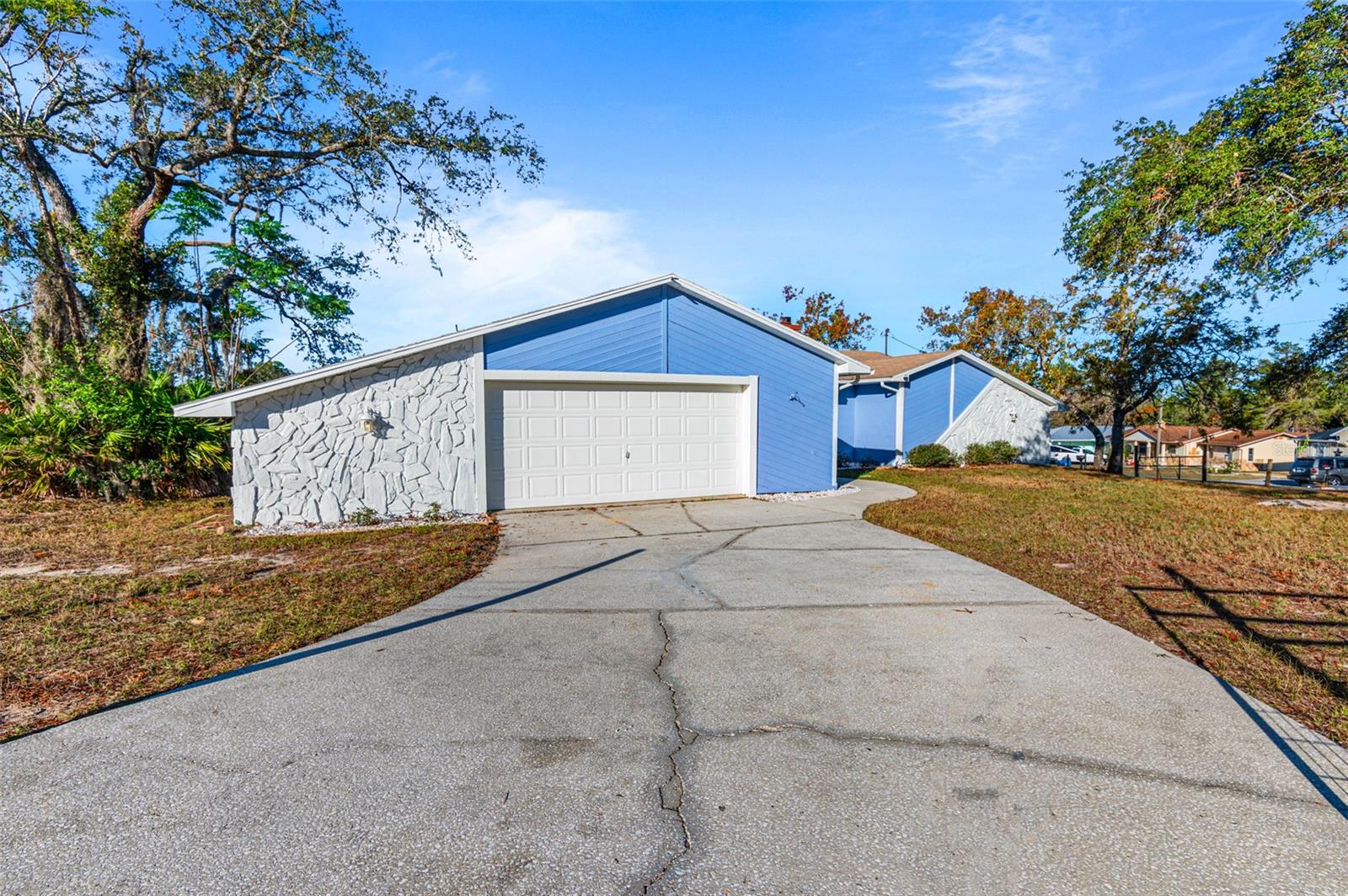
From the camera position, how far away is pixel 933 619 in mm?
4660

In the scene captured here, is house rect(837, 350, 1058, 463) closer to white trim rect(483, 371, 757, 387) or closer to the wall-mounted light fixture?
white trim rect(483, 371, 757, 387)

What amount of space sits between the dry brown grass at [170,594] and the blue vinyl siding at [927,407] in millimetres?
15707

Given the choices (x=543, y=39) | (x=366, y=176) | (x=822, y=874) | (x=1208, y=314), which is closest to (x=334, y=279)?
(x=366, y=176)

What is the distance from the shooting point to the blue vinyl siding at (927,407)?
65.8 ft

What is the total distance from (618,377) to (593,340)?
30.1 inches

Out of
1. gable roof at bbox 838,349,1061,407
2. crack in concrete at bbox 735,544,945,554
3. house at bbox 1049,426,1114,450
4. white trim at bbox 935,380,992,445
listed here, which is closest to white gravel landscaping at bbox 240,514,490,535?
crack in concrete at bbox 735,544,945,554

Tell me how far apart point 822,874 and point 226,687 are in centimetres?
336

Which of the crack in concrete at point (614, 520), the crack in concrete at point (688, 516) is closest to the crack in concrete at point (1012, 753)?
the crack in concrete at point (614, 520)

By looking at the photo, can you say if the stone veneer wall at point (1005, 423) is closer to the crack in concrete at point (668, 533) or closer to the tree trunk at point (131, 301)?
the crack in concrete at point (668, 533)

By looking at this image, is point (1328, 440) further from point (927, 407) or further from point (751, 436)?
point (751, 436)

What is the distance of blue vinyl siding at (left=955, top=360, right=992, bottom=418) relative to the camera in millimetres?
20906

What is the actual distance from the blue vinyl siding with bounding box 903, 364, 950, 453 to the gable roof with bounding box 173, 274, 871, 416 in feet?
27.2

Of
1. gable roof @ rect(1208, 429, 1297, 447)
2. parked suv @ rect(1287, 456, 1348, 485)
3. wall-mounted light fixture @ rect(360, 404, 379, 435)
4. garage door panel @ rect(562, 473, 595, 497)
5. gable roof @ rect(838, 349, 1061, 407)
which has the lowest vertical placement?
parked suv @ rect(1287, 456, 1348, 485)

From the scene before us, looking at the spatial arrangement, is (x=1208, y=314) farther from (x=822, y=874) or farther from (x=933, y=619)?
(x=822, y=874)
